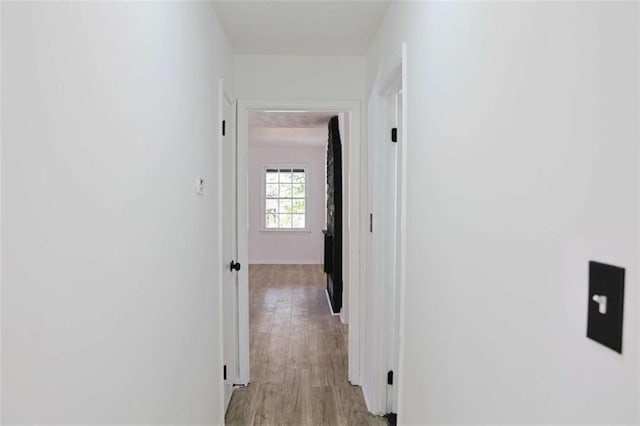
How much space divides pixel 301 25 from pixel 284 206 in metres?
6.41

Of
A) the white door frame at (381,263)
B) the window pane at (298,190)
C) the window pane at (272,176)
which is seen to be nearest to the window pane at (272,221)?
the window pane at (298,190)

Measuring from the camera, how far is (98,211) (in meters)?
1.03

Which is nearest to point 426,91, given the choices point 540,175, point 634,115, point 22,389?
point 540,175

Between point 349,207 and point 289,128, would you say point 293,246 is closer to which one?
point 289,128

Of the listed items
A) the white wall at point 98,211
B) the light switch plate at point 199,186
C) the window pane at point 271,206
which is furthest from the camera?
the window pane at point 271,206

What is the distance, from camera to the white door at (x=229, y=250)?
278 centimetres

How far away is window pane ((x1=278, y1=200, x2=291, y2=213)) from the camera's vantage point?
29.1ft

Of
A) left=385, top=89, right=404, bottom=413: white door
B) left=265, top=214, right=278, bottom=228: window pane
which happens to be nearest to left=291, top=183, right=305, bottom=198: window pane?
left=265, top=214, right=278, bottom=228: window pane

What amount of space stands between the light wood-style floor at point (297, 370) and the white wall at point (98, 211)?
1108mm

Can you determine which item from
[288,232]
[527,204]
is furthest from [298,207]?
[527,204]

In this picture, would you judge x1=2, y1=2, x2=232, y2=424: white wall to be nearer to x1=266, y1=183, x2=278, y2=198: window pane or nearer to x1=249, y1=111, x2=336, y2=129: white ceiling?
x1=249, y1=111, x2=336, y2=129: white ceiling

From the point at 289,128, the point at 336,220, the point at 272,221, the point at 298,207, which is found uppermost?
the point at 289,128

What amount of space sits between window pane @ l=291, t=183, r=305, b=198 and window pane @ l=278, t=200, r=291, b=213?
18 cm

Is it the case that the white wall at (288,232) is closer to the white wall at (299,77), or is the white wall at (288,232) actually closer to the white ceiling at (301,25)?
the white wall at (299,77)
